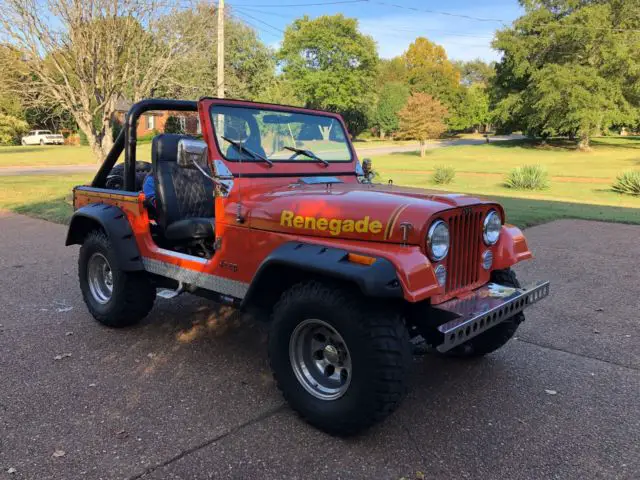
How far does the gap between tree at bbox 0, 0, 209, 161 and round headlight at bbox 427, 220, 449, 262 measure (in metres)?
10.4

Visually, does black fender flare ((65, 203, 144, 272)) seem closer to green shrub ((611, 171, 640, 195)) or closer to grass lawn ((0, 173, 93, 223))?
grass lawn ((0, 173, 93, 223))

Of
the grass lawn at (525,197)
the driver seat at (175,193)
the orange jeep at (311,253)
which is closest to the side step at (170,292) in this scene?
the orange jeep at (311,253)

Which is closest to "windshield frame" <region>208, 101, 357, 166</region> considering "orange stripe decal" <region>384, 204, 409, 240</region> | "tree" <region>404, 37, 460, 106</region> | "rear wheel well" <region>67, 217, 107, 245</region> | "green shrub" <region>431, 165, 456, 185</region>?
"orange stripe decal" <region>384, 204, 409, 240</region>

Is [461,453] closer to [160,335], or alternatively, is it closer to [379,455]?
[379,455]

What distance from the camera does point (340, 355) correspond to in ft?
10.0

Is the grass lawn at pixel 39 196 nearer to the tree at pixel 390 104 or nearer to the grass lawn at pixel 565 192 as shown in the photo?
the grass lawn at pixel 565 192

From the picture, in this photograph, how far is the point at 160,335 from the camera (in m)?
4.52

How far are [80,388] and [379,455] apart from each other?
2.03 metres

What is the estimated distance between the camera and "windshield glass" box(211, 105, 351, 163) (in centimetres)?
389

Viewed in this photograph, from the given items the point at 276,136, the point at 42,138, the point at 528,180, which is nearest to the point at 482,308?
the point at 276,136

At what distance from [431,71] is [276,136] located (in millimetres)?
84438

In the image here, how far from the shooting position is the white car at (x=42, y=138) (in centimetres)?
4906

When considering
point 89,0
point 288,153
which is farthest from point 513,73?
point 288,153

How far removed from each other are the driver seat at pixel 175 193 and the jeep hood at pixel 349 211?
3.10ft
